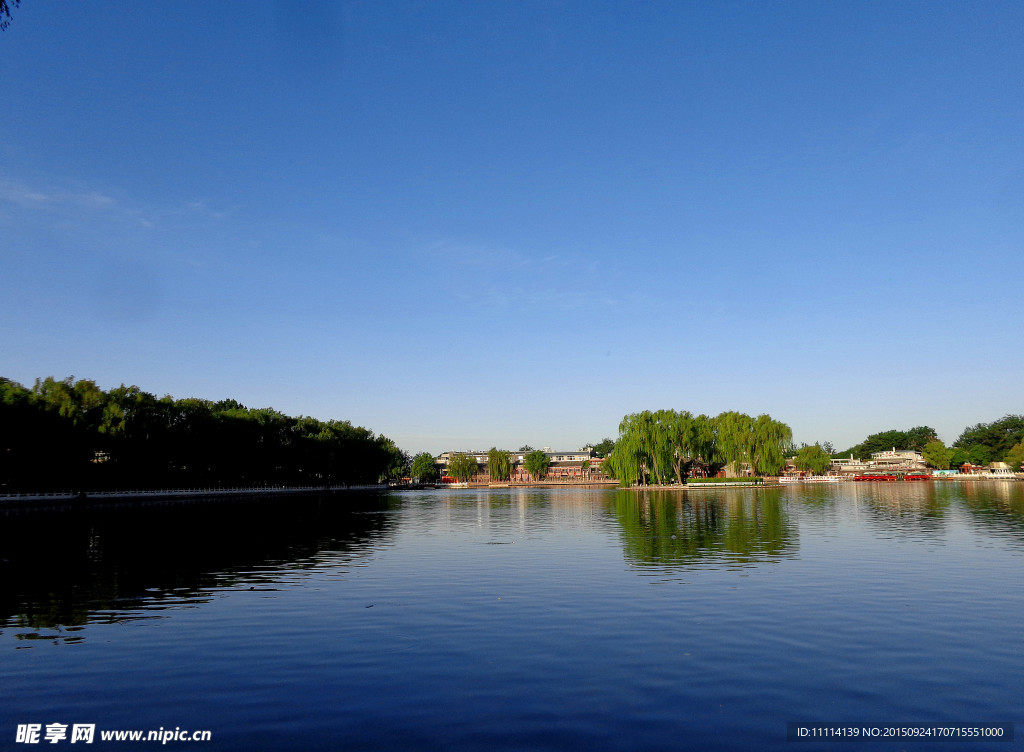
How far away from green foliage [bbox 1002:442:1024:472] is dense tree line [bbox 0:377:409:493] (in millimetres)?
164142

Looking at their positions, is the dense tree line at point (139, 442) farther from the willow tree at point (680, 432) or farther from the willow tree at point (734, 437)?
the willow tree at point (734, 437)

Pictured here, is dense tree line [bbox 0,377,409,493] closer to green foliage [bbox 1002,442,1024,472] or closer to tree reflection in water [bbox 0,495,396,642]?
tree reflection in water [bbox 0,495,396,642]

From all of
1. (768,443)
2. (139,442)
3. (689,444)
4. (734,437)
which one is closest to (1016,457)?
(768,443)

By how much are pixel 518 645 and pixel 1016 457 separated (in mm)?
203913

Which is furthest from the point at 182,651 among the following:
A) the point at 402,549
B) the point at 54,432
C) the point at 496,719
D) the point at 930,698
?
the point at 54,432

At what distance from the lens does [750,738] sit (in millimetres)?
9664

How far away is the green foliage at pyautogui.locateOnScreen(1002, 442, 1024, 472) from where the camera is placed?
172562mm

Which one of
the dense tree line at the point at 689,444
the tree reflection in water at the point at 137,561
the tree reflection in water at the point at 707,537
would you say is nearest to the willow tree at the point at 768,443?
the dense tree line at the point at 689,444

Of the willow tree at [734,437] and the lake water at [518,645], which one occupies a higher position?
the willow tree at [734,437]

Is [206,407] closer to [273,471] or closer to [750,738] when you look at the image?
[273,471]

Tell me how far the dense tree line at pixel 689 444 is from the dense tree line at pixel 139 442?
64738 millimetres

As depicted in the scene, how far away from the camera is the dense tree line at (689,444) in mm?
113500

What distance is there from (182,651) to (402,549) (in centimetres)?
2039

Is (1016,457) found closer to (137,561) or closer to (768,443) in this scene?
(768,443)
